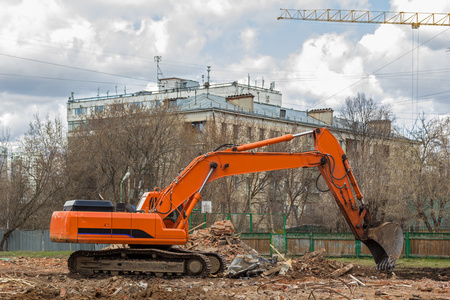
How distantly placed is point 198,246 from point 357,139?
4394 centimetres

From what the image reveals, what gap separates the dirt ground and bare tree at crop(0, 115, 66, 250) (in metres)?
28.1

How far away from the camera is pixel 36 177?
45.8 metres

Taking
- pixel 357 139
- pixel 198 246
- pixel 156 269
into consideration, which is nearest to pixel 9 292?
pixel 156 269

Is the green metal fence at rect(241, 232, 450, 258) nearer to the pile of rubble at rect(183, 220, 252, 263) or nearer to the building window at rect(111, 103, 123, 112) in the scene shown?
the pile of rubble at rect(183, 220, 252, 263)

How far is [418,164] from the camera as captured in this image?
41688mm

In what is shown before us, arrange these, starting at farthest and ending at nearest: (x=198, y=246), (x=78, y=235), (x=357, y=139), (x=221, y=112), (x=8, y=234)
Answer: (x=357, y=139), (x=221, y=112), (x=8, y=234), (x=198, y=246), (x=78, y=235)

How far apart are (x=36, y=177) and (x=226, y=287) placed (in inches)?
1301

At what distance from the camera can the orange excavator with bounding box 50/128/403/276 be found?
17.1 meters

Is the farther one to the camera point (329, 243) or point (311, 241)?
point (311, 241)

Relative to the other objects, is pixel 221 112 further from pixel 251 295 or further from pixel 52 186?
pixel 251 295

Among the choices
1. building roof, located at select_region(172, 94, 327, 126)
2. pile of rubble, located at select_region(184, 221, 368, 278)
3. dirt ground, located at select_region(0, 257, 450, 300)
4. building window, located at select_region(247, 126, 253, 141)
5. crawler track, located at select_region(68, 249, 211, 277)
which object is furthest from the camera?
building roof, located at select_region(172, 94, 327, 126)

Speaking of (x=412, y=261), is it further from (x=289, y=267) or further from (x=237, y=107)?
(x=237, y=107)

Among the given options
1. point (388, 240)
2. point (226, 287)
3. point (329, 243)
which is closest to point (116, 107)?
point (329, 243)

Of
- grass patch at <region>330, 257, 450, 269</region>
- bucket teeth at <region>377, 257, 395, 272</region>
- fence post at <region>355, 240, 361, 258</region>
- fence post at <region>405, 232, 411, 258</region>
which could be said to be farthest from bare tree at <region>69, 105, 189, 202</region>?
bucket teeth at <region>377, 257, 395, 272</region>
